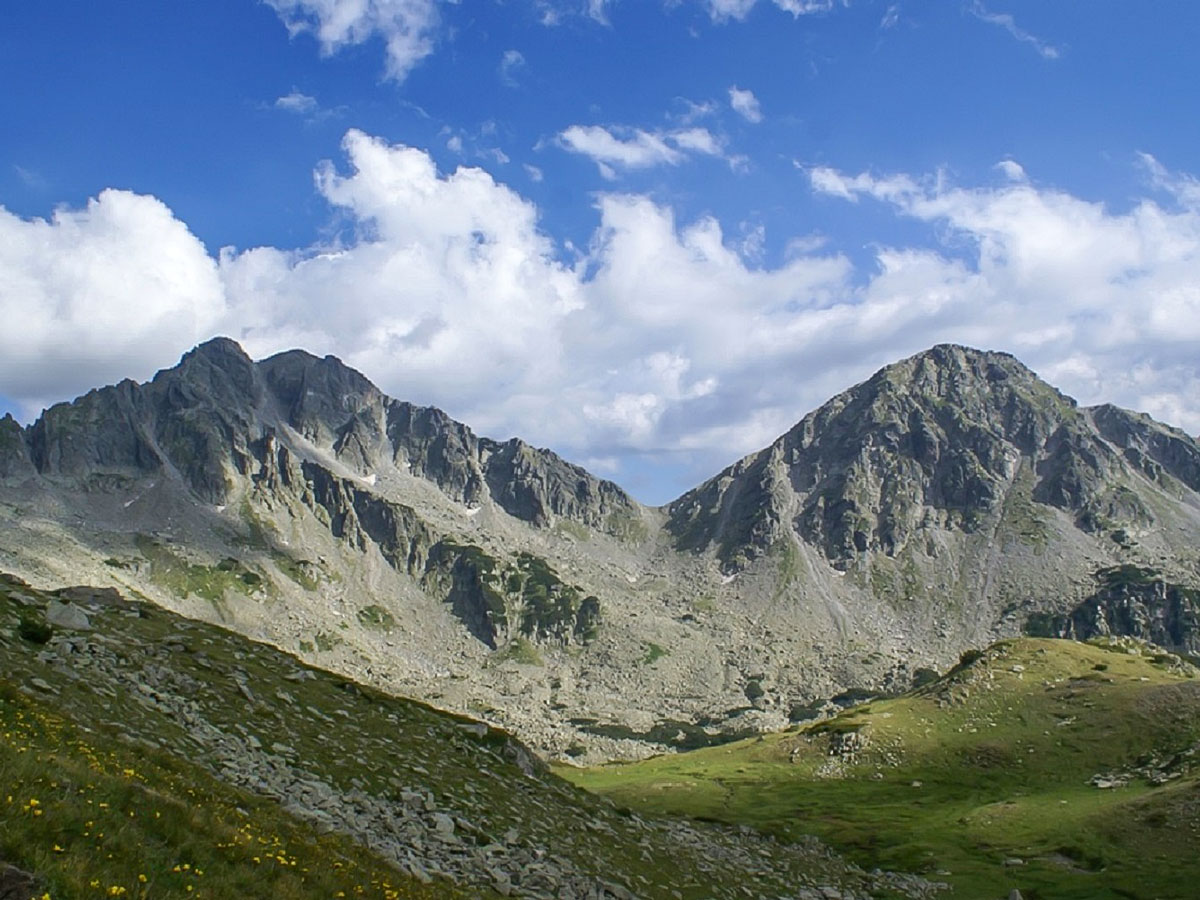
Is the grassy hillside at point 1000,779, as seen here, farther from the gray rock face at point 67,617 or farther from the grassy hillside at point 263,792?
the gray rock face at point 67,617

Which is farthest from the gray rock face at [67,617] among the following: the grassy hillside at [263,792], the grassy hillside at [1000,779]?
the grassy hillside at [1000,779]

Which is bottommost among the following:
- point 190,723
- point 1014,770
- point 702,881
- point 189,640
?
point 1014,770

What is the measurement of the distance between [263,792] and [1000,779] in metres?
112

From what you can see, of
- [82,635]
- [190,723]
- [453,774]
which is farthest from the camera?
[453,774]

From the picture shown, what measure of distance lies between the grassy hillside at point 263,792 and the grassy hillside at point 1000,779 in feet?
94.1

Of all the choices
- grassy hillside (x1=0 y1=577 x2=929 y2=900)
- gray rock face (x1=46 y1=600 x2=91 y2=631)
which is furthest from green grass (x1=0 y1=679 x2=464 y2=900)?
gray rock face (x1=46 y1=600 x2=91 y2=631)

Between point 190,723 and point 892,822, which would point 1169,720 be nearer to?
point 892,822

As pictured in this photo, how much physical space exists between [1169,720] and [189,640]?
5025 inches

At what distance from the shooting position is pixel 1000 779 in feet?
347

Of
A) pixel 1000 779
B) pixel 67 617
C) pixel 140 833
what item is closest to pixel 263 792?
pixel 140 833

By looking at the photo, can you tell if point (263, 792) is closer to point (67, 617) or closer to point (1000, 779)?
point (67, 617)

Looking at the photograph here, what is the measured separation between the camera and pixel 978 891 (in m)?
59.8

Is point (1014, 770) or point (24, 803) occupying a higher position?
point (24, 803)

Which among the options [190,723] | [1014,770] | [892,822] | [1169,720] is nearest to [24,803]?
[190,723]
